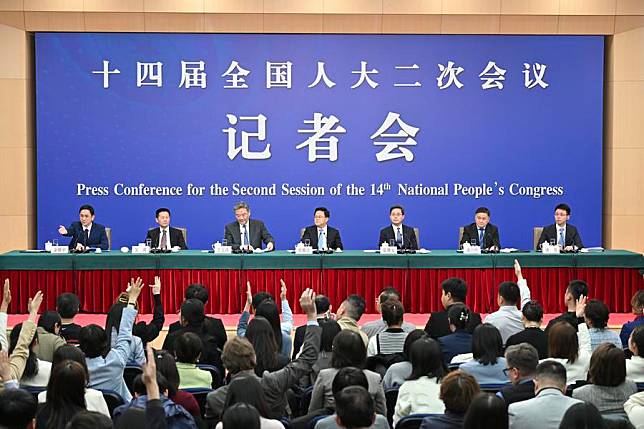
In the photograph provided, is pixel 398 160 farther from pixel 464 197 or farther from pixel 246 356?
pixel 246 356

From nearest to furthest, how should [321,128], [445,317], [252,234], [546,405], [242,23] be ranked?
[546,405] → [445,317] → [252,234] → [242,23] → [321,128]

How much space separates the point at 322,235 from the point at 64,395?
616 centimetres

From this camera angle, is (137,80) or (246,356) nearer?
(246,356)

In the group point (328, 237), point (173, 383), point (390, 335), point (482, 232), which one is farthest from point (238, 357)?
point (482, 232)

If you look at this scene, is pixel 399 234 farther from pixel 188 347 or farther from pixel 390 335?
pixel 188 347

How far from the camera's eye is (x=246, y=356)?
413 centimetres

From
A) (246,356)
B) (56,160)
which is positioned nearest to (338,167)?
(56,160)

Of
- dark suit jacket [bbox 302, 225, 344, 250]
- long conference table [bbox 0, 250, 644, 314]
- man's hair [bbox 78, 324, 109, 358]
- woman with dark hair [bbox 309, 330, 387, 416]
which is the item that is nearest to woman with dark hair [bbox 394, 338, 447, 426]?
woman with dark hair [bbox 309, 330, 387, 416]

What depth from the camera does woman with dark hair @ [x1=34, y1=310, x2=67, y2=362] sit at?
498 centimetres

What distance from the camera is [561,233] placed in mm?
9586

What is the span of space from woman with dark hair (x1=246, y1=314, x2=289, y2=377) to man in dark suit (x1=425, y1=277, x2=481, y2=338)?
1289 mm

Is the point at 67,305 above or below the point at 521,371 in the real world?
above

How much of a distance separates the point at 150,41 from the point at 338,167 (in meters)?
2.62

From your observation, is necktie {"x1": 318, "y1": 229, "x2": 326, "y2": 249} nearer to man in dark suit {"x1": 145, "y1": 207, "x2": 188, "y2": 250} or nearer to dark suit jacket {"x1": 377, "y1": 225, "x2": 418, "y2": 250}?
dark suit jacket {"x1": 377, "y1": 225, "x2": 418, "y2": 250}
